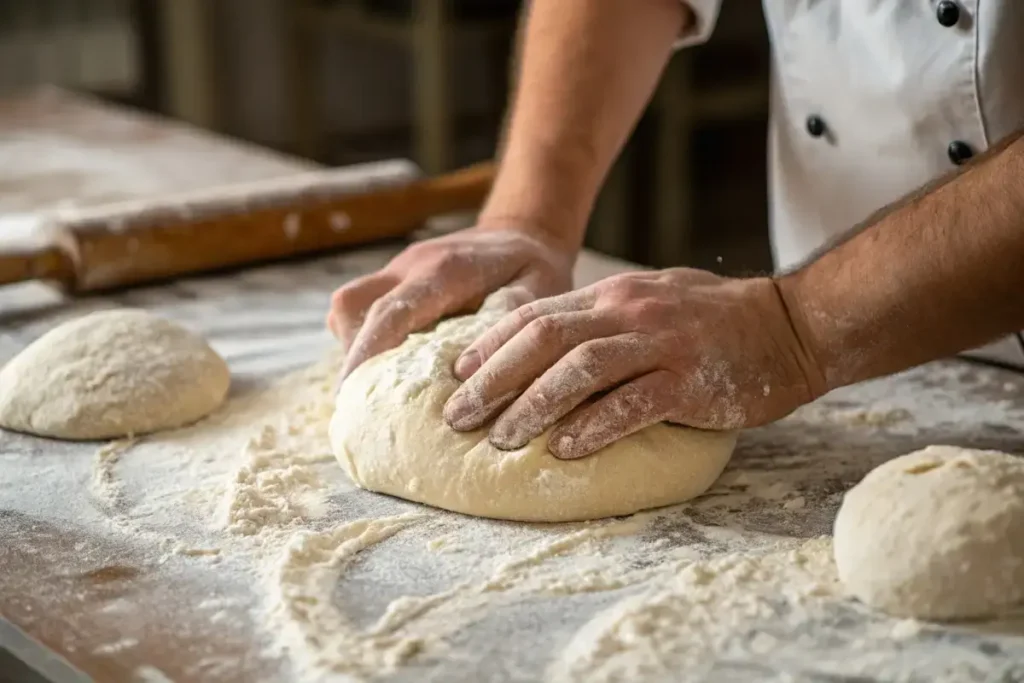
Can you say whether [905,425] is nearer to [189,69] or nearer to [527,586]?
[527,586]

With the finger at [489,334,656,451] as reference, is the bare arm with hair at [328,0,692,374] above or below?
above

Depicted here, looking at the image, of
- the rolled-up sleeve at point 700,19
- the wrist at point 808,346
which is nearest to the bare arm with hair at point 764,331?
the wrist at point 808,346

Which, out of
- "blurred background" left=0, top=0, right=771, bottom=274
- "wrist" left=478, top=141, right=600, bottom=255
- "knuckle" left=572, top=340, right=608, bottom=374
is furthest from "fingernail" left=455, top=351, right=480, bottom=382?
"blurred background" left=0, top=0, right=771, bottom=274

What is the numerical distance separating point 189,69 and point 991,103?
329cm

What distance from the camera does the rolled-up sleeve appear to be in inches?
69.2

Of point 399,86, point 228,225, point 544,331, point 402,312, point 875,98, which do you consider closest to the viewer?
point 544,331

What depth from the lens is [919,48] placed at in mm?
1516

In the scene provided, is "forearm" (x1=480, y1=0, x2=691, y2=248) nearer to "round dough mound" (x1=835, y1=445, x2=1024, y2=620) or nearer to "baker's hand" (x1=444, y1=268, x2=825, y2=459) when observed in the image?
"baker's hand" (x1=444, y1=268, x2=825, y2=459)

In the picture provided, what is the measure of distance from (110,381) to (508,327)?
0.53 meters

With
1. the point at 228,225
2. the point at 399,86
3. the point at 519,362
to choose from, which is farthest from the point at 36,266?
the point at 399,86

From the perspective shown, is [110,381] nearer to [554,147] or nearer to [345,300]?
[345,300]

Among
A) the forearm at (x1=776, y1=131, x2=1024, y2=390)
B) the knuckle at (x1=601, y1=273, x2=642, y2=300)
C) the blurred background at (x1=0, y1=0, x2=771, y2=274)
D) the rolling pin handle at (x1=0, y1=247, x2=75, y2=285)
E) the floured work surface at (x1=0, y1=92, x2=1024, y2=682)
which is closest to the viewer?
the floured work surface at (x1=0, y1=92, x2=1024, y2=682)

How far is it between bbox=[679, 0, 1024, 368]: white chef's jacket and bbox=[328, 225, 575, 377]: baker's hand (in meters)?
0.42

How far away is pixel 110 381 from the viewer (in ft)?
4.88
